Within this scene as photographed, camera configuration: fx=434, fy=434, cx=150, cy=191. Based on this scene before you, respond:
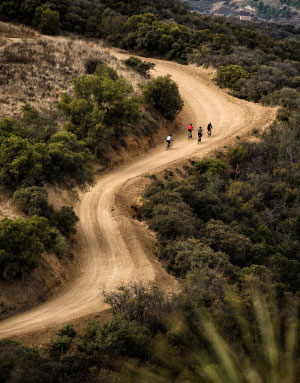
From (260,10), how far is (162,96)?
166m

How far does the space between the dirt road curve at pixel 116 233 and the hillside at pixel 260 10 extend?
470ft

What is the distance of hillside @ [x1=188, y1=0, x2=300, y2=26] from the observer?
573ft

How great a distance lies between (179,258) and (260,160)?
16186 mm

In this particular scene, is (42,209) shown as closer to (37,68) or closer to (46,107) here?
(46,107)

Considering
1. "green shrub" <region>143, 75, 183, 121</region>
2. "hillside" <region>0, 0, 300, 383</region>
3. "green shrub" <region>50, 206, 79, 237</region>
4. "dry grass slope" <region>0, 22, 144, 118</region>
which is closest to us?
"hillside" <region>0, 0, 300, 383</region>

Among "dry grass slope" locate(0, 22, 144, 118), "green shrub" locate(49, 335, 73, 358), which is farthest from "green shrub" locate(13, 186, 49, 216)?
"dry grass slope" locate(0, 22, 144, 118)

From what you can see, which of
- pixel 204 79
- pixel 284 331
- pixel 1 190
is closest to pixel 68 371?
pixel 284 331

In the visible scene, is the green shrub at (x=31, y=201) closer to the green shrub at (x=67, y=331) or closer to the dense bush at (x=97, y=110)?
the green shrub at (x=67, y=331)

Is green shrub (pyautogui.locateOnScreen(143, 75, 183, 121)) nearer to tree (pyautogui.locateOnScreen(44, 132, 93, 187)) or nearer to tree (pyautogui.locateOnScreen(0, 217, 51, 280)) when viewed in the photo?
tree (pyautogui.locateOnScreen(44, 132, 93, 187))

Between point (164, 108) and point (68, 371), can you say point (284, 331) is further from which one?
point (164, 108)

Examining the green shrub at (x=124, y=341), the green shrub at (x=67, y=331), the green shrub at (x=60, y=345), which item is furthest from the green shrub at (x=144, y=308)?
the green shrub at (x=60, y=345)

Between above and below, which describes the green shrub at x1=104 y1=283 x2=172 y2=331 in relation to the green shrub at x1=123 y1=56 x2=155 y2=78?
below

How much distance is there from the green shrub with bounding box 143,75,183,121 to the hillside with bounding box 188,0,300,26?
146 meters

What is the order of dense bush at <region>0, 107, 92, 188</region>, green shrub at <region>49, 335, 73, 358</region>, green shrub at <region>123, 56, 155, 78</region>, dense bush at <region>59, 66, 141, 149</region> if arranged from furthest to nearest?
1. green shrub at <region>123, 56, 155, 78</region>
2. dense bush at <region>59, 66, 141, 149</region>
3. dense bush at <region>0, 107, 92, 188</region>
4. green shrub at <region>49, 335, 73, 358</region>
